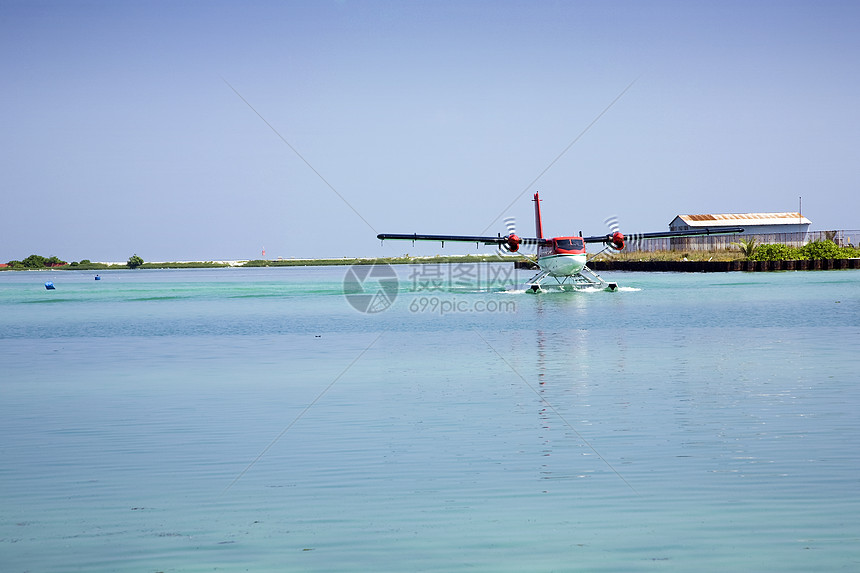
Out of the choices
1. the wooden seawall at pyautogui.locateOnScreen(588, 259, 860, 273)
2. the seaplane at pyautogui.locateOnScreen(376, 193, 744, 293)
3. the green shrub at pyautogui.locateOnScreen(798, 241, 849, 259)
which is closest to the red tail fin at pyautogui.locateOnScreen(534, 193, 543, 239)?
the seaplane at pyautogui.locateOnScreen(376, 193, 744, 293)

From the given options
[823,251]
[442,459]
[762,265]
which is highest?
[442,459]

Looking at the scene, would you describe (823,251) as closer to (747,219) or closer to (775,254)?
(775,254)

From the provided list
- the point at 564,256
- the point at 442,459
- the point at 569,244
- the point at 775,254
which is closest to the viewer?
the point at 442,459

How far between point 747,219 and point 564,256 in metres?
61.9

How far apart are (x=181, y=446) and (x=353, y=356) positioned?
1073 cm

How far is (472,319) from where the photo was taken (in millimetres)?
33312

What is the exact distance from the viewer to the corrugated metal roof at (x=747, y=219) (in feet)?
317

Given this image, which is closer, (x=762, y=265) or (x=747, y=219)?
(x=762, y=265)

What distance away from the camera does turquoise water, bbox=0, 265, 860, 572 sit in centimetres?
623

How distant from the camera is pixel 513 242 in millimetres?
49031

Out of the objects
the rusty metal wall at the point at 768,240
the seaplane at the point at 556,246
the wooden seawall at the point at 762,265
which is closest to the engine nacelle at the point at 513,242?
the seaplane at the point at 556,246

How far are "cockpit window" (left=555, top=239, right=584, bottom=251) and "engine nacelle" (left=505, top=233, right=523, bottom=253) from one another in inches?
164

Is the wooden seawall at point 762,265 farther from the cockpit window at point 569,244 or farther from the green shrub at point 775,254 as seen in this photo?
the cockpit window at point 569,244

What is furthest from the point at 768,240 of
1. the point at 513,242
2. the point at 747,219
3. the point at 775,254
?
the point at 513,242
